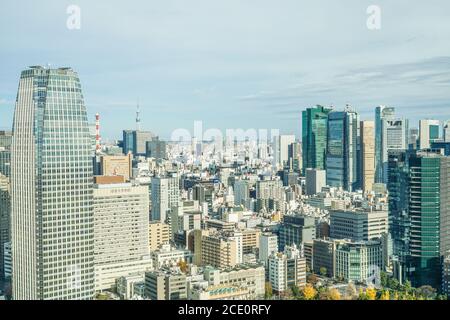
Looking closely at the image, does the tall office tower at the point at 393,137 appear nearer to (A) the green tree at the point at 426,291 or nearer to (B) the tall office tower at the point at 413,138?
(B) the tall office tower at the point at 413,138

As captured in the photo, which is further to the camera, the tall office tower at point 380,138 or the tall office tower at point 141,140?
the tall office tower at point 380,138

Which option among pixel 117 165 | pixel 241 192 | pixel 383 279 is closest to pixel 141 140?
pixel 117 165

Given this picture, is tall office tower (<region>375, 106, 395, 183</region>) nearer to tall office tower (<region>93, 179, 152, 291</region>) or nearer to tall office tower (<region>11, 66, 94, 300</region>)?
tall office tower (<region>93, 179, 152, 291</region>)

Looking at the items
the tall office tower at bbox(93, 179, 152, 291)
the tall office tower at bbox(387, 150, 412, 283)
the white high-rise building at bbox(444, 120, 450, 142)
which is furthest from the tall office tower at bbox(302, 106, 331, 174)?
the tall office tower at bbox(93, 179, 152, 291)

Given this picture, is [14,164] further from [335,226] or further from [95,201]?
[335,226]

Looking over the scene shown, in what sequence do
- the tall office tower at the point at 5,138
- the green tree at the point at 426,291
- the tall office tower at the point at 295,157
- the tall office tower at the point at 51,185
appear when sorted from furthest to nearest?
1. the tall office tower at the point at 295,157
2. the tall office tower at the point at 5,138
3. the tall office tower at the point at 51,185
4. the green tree at the point at 426,291

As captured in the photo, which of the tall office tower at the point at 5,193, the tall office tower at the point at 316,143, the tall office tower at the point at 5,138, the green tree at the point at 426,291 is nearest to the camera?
the green tree at the point at 426,291

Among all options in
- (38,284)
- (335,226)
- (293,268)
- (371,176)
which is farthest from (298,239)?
(38,284)

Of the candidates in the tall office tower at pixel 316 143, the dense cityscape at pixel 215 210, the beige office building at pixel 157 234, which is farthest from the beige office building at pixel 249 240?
the tall office tower at pixel 316 143
